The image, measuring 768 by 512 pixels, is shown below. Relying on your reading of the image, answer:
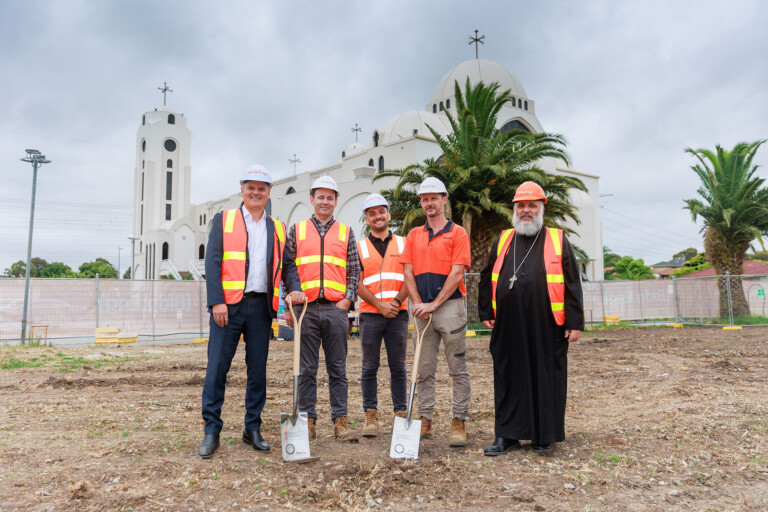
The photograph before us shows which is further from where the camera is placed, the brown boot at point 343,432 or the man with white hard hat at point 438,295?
the man with white hard hat at point 438,295

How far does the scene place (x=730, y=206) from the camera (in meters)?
22.4

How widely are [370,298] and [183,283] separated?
1597 cm

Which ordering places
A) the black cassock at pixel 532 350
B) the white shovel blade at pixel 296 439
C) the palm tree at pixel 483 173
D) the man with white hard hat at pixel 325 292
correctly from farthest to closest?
the palm tree at pixel 483 173 → the man with white hard hat at pixel 325 292 → the black cassock at pixel 532 350 → the white shovel blade at pixel 296 439

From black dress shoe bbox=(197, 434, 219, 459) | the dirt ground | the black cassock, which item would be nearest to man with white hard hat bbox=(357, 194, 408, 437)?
the dirt ground

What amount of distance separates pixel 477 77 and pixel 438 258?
4454cm

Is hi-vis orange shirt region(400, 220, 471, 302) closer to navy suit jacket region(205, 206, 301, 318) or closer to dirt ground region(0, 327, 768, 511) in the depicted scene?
navy suit jacket region(205, 206, 301, 318)

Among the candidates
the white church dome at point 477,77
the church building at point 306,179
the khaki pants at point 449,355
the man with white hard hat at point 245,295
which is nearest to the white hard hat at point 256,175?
the man with white hard hat at point 245,295

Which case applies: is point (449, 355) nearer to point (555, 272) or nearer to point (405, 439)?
point (405, 439)

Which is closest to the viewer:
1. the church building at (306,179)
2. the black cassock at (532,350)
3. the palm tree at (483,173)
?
the black cassock at (532,350)

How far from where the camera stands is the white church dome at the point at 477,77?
46.5 meters

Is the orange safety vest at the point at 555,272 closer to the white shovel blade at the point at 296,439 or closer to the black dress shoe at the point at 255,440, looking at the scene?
the white shovel blade at the point at 296,439

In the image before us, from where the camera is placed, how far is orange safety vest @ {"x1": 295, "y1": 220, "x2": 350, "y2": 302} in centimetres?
471

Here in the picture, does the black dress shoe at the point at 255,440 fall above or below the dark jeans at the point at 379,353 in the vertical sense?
below

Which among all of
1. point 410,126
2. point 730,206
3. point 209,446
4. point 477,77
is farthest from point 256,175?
point 477,77
